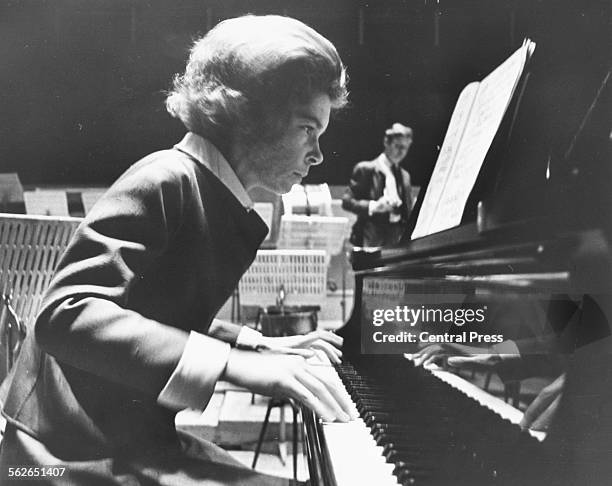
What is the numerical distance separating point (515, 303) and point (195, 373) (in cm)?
47

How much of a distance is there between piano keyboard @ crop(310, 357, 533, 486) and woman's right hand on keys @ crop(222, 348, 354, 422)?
0.16 feet

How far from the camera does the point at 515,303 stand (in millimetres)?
847

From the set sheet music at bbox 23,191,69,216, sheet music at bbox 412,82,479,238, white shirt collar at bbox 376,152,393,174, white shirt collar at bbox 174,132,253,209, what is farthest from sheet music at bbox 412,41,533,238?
sheet music at bbox 23,191,69,216

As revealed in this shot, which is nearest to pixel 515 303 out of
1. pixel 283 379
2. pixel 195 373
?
pixel 283 379

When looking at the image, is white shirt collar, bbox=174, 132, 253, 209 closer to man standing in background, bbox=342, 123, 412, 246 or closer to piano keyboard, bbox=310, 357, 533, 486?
man standing in background, bbox=342, 123, 412, 246

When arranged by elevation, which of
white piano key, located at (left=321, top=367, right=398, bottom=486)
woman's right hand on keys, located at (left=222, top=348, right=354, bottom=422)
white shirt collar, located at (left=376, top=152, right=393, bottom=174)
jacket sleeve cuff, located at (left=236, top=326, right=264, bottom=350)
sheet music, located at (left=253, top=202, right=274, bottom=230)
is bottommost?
white piano key, located at (left=321, top=367, right=398, bottom=486)

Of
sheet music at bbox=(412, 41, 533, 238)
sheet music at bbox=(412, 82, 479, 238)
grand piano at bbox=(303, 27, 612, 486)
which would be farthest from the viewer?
sheet music at bbox=(412, 82, 479, 238)

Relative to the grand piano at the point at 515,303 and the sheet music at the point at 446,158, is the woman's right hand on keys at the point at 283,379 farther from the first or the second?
the sheet music at the point at 446,158

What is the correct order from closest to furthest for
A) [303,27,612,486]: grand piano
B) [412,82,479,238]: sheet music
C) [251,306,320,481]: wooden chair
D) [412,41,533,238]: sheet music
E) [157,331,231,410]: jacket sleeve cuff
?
[303,27,612,486]: grand piano → [157,331,231,410]: jacket sleeve cuff → [412,41,533,238]: sheet music → [412,82,479,238]: sheet music → [251,306,320,481]: wooden chair

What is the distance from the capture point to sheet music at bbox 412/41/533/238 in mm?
956

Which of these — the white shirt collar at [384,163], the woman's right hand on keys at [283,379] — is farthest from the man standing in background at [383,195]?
the woman's right hand on keys at [283,379]

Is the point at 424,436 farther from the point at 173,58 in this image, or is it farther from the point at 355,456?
the point at 173,58

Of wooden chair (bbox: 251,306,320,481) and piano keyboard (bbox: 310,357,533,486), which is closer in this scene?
Answer: piano keyboard (bbox: 310,357,533,486)

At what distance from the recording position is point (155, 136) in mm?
1117
